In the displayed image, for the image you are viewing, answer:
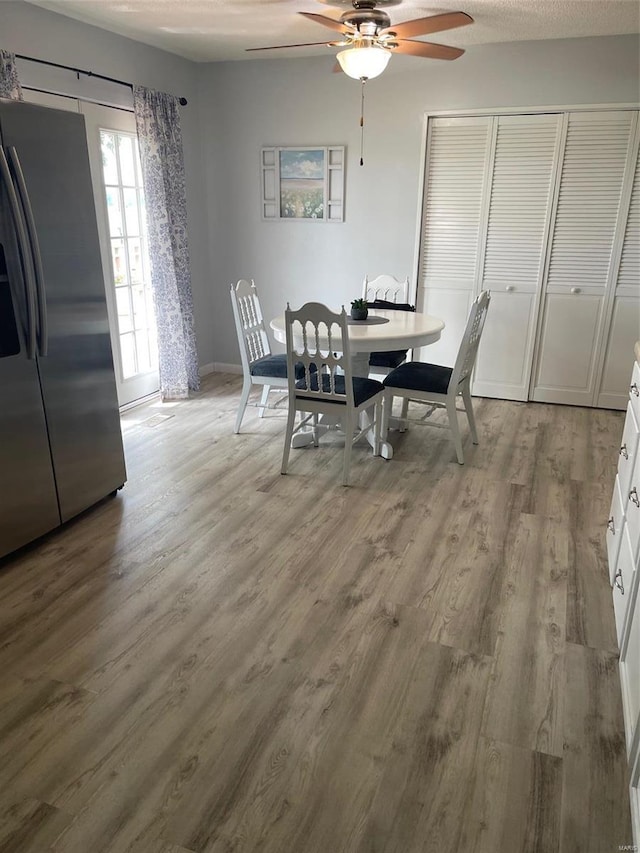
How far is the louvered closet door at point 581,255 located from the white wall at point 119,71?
9.65 ft

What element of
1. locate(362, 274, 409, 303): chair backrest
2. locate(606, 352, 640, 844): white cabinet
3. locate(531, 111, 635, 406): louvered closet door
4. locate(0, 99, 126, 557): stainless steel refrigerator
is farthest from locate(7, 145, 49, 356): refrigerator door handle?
locate(531, 111, 635, 406): louvered closet door

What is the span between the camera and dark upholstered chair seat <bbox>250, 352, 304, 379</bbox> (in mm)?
3904

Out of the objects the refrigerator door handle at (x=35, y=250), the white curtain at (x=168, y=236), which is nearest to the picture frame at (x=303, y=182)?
the white curtain at (x=168, y=236)

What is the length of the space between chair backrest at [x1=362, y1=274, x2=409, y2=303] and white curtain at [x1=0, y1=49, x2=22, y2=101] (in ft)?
8.40

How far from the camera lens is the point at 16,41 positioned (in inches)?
135

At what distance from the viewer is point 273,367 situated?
395cm

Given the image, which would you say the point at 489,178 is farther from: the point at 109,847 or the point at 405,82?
the point at 109,847

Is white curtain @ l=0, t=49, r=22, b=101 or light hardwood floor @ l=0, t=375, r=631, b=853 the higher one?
white curtain @ l=0, t=49, r=22, b=101

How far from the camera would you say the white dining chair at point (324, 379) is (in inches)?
129

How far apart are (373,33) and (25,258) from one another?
208 centimetres

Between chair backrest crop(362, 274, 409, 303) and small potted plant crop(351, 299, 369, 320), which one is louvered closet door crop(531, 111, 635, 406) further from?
small potted plant crop(351, 299, 369, 320)

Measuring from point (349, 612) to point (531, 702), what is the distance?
0.71m

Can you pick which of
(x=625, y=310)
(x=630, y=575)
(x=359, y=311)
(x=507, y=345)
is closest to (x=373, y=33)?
(x=359, y=311)

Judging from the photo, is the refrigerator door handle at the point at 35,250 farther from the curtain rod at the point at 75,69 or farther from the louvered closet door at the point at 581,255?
the louvered closet door at the point at 581,255
